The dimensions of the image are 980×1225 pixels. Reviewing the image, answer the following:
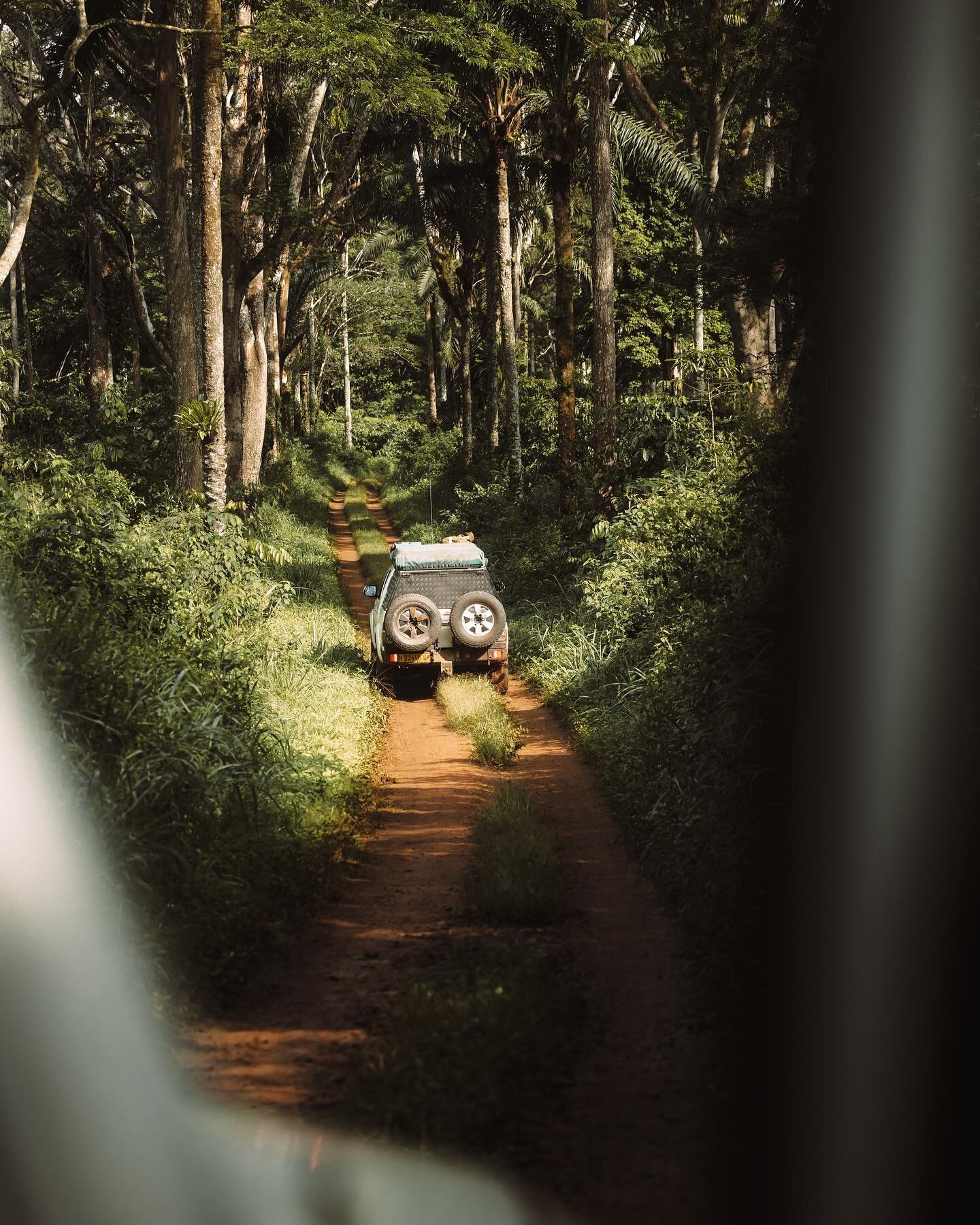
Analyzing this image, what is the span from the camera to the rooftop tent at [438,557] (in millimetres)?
14211

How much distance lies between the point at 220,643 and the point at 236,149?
40.7ft

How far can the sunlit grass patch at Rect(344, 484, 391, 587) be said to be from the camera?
24.0m

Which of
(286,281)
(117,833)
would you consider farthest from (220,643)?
(286,281)

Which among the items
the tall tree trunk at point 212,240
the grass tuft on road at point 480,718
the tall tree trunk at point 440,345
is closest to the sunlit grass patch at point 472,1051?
the grass tuft on road at point 480,718

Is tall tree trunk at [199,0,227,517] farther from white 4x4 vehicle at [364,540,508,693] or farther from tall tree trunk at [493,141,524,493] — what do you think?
tall tree trunk at [493,141,524,493]

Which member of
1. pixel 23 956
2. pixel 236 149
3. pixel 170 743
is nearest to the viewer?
pixel 23 956

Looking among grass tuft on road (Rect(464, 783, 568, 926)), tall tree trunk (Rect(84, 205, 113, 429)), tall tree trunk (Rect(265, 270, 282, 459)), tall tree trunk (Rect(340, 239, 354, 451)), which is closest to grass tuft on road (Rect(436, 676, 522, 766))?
grass tuft on road (Rect(464, 783, 568, 926))

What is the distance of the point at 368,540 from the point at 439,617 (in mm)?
14868

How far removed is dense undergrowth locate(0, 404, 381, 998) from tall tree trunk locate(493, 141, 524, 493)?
10790 mm

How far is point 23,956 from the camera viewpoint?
18.1 feet

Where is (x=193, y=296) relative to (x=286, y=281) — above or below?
below

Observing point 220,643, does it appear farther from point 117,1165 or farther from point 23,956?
point 117,1165

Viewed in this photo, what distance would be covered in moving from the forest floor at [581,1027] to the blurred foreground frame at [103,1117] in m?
0.20

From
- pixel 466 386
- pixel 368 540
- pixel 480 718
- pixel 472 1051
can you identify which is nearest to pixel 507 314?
pixel 368 540
